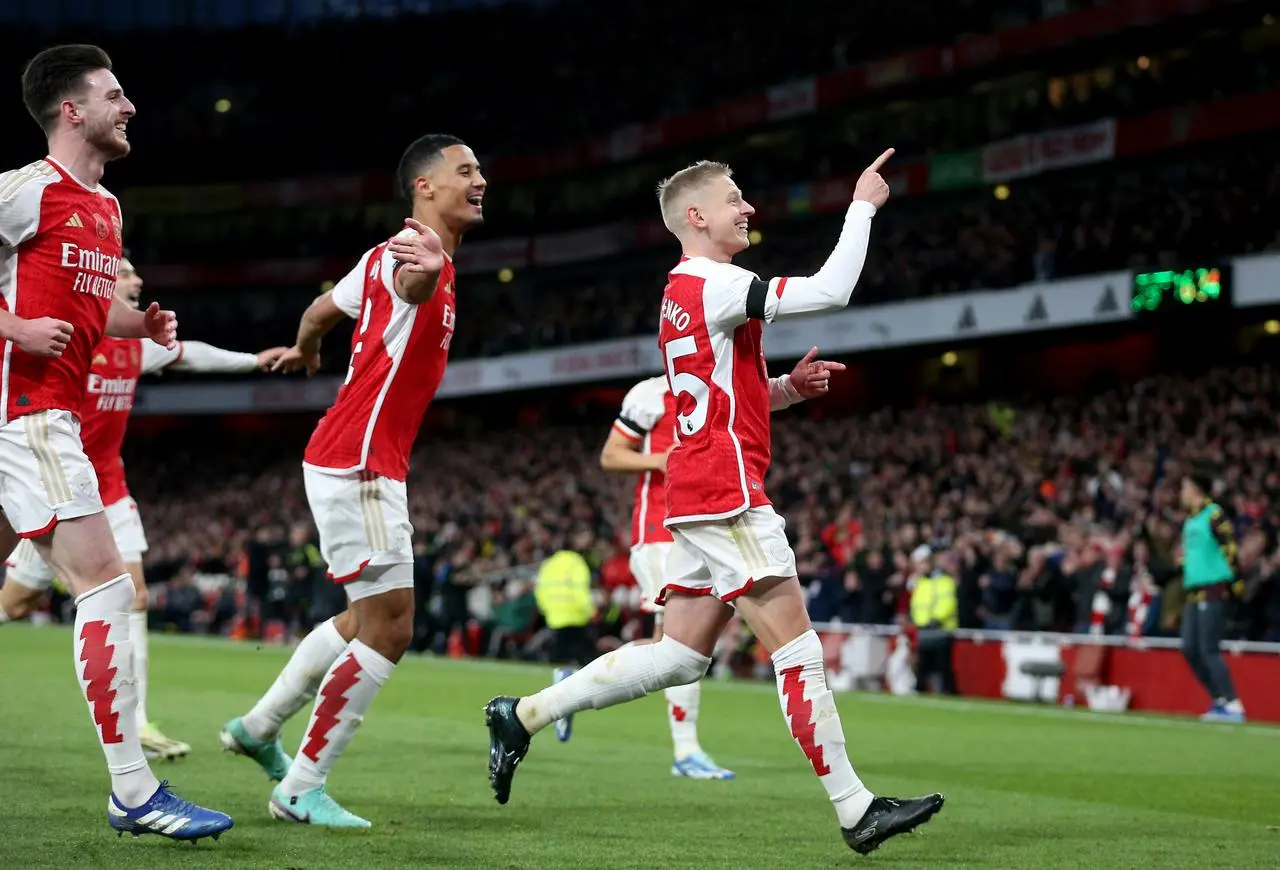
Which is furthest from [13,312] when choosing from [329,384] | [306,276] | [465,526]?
[306,276]

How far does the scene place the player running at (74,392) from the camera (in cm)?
545

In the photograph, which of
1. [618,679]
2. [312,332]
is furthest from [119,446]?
[618,679]

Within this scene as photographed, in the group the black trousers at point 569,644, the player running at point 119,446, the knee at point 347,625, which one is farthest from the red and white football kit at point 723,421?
the black trousers at point 569,644

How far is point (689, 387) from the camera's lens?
19.9 feet

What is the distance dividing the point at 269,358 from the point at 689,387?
2.60 m

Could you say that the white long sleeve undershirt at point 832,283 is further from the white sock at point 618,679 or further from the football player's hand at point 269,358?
the football player's hand at point 269,358

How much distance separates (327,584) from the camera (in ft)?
86.1

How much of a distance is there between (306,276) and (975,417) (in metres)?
30.7

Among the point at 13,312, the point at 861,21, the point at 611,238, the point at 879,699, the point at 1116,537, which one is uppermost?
the point at 861,21

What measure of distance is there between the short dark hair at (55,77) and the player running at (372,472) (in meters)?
1.25

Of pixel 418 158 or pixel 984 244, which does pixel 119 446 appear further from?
pixel 984 244

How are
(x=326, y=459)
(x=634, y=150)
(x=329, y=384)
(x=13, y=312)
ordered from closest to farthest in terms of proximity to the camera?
(x=13, y=312), (x=326, y=459), (x=634, y=150), (x=329, y=384)

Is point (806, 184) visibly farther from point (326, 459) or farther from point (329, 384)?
point (326, 459)

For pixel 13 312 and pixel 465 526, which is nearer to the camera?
pixel 13 312
